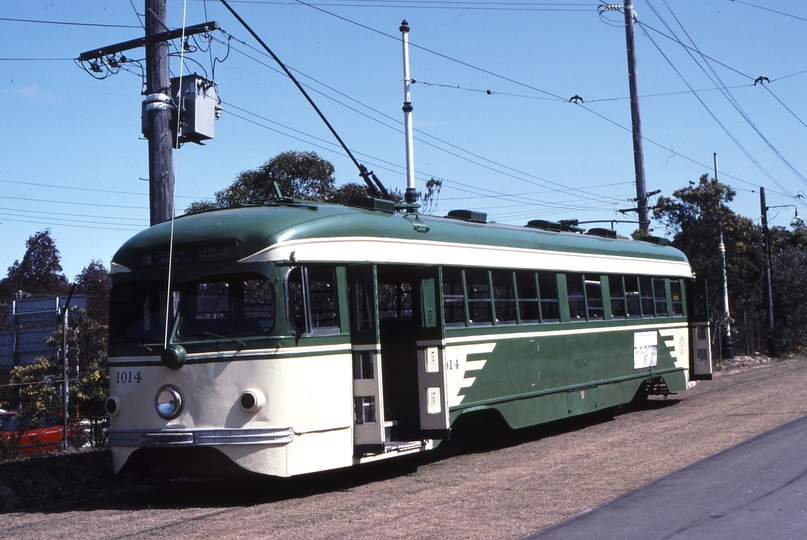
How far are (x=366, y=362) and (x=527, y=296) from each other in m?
4.02

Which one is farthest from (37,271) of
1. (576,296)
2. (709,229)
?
(576,296)

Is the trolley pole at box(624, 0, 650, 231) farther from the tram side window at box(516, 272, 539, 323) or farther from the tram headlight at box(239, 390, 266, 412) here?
the tram headlight at box(239, 390, 266, 412)

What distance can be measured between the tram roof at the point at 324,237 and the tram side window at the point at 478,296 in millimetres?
183

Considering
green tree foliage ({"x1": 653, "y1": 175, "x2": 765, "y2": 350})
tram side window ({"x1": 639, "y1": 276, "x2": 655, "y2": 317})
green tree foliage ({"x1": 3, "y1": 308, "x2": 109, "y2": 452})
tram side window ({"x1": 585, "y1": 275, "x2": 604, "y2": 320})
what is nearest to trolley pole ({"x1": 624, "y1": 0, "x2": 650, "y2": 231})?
green tree foliage ({"x1": 653, "y1": 175, "x2": 765, "y2": 350})

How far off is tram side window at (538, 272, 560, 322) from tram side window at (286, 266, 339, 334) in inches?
183

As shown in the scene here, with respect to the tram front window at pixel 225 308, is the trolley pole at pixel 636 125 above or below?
above

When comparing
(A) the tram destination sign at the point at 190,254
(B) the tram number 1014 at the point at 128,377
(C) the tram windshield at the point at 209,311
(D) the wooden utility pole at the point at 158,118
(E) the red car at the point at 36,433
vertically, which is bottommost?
(E) the red car at the point at 36,433

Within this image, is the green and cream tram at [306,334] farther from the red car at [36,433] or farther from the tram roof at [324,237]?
the red car at [36,433]

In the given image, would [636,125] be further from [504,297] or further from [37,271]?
[37,271]

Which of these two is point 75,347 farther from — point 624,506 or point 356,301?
point 624,506

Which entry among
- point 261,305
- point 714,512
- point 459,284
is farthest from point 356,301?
point 714,512

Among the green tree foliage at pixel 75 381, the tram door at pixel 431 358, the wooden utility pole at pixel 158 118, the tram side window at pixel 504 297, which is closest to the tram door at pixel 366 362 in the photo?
the tram door at pixel 431 358

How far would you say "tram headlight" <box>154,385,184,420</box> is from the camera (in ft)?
30.9

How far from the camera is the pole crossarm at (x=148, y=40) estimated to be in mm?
11485
